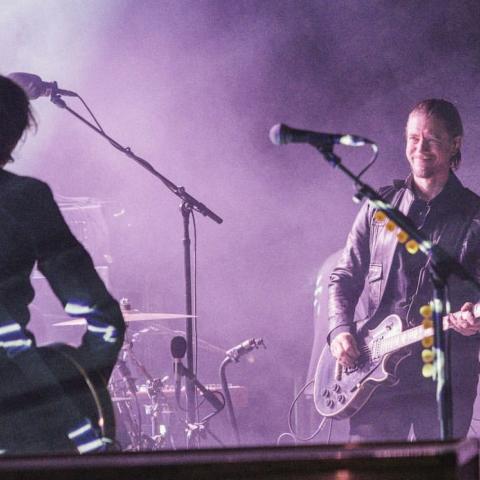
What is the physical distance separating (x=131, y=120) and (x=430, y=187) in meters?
2.07

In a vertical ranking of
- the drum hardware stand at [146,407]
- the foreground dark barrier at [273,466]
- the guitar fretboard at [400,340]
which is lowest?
the drum hardware stand at [146,407]

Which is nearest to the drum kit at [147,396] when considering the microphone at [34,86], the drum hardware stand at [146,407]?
the drum hardware stand at [146,407]

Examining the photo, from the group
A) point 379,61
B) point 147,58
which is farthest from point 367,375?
point 147,58

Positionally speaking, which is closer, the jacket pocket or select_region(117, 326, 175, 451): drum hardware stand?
the jacket pocket

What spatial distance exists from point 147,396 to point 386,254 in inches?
78.5

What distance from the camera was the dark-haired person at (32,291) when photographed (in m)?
1.70

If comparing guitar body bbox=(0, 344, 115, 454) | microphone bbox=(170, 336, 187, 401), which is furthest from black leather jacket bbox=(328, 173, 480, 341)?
guitar body bbox=(0, 344, 115, 454)

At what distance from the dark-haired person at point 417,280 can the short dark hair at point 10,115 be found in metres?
1.57

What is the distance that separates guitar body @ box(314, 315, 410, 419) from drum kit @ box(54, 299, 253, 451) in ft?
2.33

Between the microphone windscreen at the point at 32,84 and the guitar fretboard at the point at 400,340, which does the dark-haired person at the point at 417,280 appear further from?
the microphone windscreen at the point at 32,84

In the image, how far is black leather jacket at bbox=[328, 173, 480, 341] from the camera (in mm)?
2879

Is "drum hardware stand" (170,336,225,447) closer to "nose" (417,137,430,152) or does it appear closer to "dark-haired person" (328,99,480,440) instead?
"dark-haired person" (328,99,480,440)

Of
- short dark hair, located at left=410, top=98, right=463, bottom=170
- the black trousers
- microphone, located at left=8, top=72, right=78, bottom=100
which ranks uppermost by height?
microphone, located at left=8, top=72, right=78, bottom=100

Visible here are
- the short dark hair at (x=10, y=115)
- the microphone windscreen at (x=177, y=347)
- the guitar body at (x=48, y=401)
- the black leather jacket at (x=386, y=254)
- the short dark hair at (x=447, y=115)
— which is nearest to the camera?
the guitar body at (x=48, y=401)
